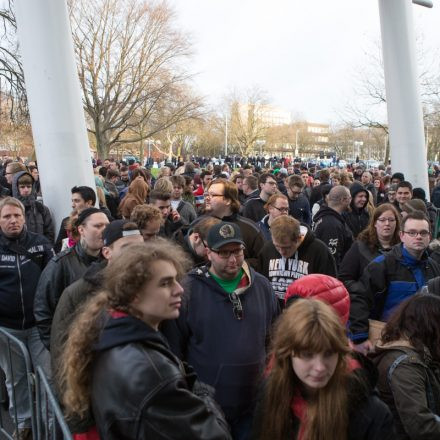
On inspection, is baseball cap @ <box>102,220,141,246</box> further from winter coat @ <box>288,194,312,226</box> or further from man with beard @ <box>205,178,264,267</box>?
winter coat @ <box>288,194,312,226</box>

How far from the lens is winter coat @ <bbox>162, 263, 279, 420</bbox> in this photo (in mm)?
2822

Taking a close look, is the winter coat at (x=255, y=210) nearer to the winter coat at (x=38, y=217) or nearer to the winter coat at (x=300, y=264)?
the winter coat at (x=38, y=217)

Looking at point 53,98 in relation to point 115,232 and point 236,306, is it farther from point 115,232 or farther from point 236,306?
point 236,306

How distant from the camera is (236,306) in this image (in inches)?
114

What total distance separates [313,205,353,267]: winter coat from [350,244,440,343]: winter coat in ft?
6.48

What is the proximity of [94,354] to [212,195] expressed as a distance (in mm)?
3498

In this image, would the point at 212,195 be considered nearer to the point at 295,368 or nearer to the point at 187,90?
the point at 295,368

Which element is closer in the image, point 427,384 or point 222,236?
point 427,384

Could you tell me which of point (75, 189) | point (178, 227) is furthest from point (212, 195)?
point (75, 189)

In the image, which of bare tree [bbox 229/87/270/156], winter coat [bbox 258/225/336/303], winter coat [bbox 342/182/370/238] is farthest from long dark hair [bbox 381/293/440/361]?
bare tree [bbox 229/87/270/156]

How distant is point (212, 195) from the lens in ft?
17.4

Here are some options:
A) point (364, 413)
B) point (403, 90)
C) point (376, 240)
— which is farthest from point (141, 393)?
point (403, 90)

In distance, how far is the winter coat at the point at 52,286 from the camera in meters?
3.67

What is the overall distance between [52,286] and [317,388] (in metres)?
2.35
